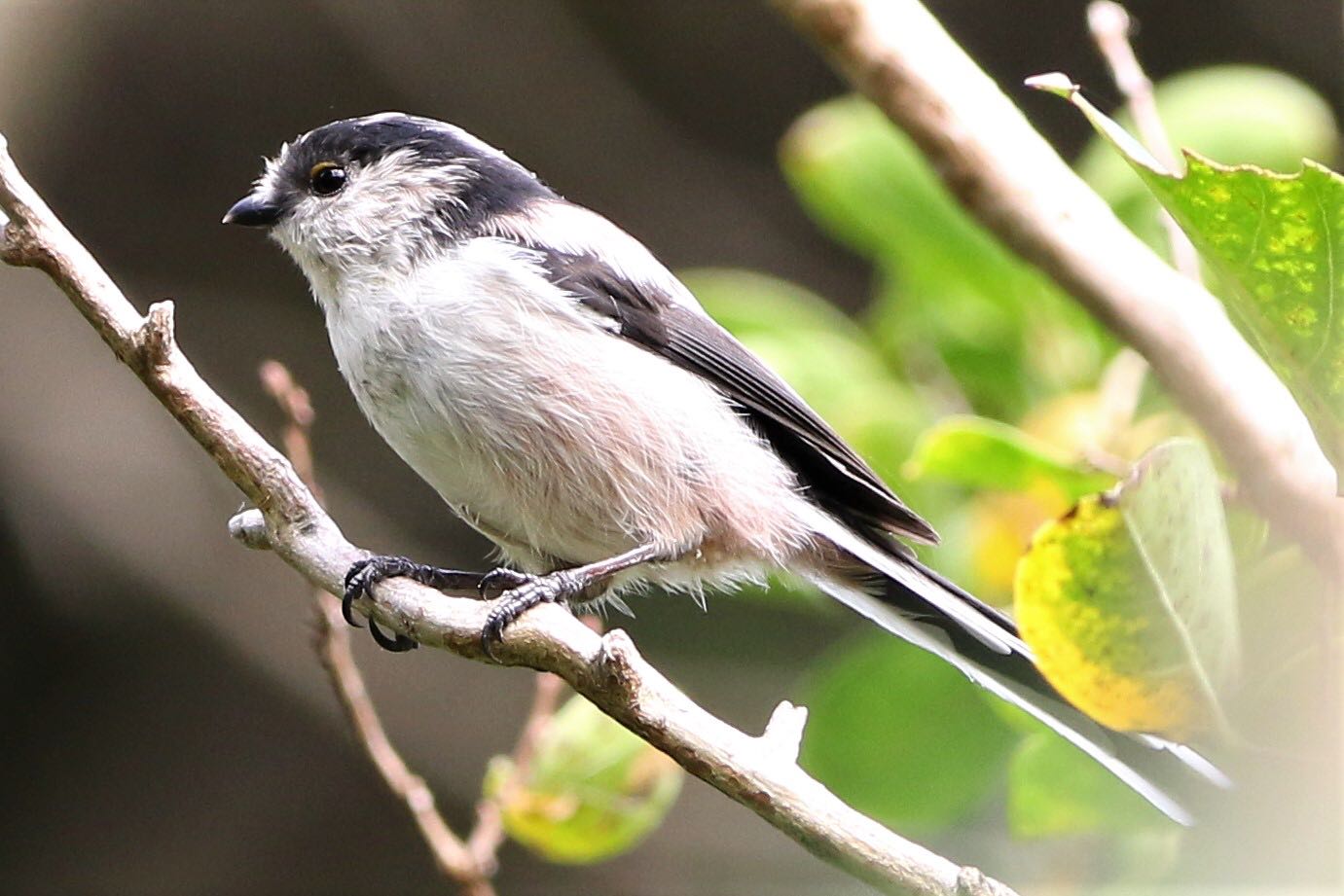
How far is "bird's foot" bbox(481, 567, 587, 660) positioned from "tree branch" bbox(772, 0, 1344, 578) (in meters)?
0.57

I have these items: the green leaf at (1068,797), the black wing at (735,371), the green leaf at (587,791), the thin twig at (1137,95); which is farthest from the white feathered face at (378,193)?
the green leaf at (1068,797)

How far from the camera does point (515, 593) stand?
5.10 feet

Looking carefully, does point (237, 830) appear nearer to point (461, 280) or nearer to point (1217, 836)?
point (461, 280)

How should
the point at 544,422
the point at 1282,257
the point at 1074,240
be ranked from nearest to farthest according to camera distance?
the point at 1282,257, the point at 1074,240, the point at 544,422

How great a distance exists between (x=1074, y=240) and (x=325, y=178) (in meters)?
1.24

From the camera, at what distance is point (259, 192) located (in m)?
2.08

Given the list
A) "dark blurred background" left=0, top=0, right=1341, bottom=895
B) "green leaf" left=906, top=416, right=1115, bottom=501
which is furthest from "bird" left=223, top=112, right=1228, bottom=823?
"dark blurred background" left=0, top=0, right=1341, bottom=895

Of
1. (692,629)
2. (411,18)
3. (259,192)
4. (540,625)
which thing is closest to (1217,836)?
(540,625)

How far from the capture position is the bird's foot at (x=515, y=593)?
4.45ft

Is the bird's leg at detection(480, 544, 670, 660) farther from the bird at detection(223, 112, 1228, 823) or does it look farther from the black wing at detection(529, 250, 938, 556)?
the black wing at detection(529, 250, 938, 556)

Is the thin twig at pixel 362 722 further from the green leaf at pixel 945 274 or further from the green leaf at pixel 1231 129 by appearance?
Result: the green leaf at pixel 1231 129

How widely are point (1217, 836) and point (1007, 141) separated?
605mm

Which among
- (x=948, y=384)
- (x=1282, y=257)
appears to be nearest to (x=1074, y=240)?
(x=1282, y=257)

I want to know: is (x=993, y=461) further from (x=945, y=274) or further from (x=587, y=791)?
(x=587, y=791)
